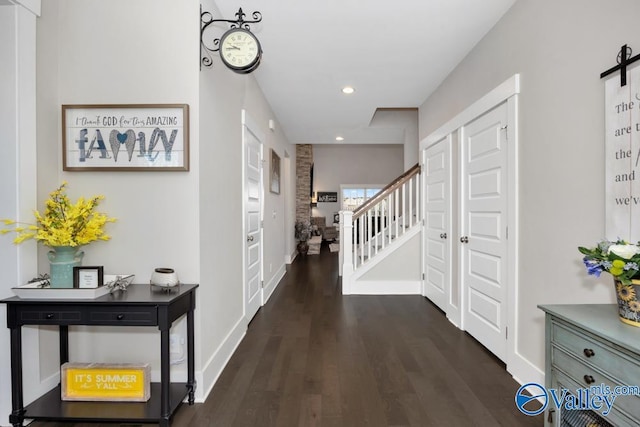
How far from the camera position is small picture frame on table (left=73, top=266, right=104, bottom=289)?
1.82 metres

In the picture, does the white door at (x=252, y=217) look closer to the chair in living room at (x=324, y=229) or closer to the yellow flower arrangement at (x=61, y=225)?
the yellow flower arrangement at (x=61, y=225)

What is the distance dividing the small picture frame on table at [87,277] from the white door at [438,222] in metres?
3.24

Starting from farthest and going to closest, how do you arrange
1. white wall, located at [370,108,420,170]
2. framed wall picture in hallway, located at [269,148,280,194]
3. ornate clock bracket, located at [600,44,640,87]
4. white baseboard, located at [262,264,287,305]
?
white wall, located at [370,108,420,170] < framed wall picture in hallway, located at [269,148,280,194] < white baseboard, located at [262,264,287,305] < ornate clock bracket, located at [600,44,640,87]

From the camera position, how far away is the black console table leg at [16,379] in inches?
67.4

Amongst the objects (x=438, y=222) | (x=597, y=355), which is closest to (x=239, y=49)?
(x=597, y=355)

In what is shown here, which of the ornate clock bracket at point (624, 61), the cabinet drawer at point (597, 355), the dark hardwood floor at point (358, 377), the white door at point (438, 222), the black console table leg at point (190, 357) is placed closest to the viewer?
the cabinet drawer at point (597, 355)

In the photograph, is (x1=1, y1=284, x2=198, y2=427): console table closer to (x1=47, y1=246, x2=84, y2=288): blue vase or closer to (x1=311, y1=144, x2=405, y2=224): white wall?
(x1=47, y1=246, x2=84, y2=288): blue vase

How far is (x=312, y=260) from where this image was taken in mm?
7785

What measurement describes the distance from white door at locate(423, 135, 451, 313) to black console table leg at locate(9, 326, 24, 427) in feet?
11.9

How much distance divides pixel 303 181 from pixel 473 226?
6622 mm

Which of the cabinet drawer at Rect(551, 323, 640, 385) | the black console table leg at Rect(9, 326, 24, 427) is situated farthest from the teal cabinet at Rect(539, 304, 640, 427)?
the black console table leg at Rect(9, 326, 24, 427)

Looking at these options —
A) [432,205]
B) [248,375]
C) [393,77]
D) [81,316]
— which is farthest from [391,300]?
[81,316]

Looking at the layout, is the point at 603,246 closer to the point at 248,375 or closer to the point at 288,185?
the point at 248,375

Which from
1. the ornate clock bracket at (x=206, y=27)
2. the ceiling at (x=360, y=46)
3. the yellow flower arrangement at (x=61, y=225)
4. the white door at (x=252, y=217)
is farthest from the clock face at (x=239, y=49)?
the yellow flower arrangement at (x=61, y=225)
